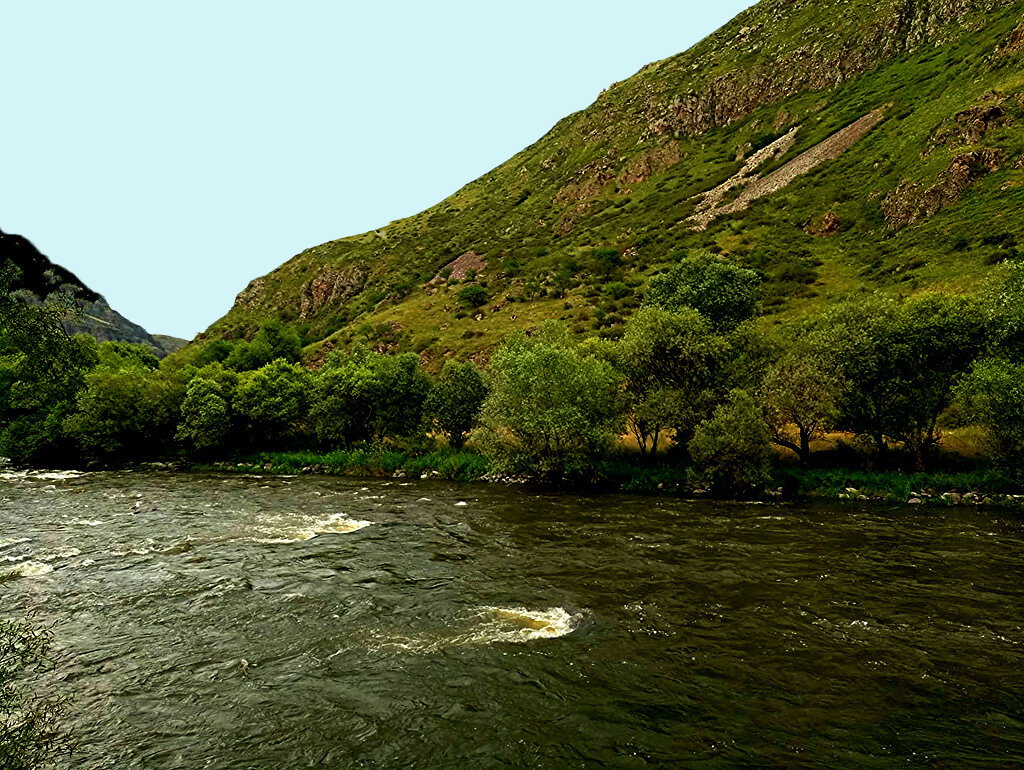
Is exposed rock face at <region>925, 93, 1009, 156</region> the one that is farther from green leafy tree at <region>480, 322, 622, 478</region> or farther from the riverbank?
green leafy tree at <region>480, 322, 622, 478</region>

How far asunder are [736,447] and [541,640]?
25.8m

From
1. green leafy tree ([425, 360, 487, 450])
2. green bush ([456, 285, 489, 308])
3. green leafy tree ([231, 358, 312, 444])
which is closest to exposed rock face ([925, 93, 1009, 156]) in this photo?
green bush ([456, 285, 489, 308])

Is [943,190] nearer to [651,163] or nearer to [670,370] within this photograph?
[670,370]

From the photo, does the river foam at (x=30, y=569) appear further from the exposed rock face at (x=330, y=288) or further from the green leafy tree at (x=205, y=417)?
the exposed rock face at (x=330, y=288)

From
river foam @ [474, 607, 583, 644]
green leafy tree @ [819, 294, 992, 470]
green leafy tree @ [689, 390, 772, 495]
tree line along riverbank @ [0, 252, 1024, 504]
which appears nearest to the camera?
river foam @ [474, 607, 583, 644]

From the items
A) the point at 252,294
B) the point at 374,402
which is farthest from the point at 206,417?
the point at 252,294

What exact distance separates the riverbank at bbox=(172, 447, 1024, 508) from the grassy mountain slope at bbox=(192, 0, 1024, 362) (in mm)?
31465

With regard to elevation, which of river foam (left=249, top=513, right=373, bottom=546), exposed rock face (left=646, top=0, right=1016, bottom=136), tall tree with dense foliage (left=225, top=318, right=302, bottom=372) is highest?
exposed rock face (left=646, top=0, right=1016, bottom=136)

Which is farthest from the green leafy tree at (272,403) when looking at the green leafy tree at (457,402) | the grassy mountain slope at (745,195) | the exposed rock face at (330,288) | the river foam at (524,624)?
the exposed rock face at (330,288)

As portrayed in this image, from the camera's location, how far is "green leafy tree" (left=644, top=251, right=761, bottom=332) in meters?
63.4

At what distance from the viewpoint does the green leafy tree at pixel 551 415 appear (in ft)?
141

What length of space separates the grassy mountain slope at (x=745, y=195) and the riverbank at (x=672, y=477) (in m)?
31.5

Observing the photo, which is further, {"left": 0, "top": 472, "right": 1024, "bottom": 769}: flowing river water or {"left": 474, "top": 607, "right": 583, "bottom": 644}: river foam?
{"left": 474, "top": 607, "right": 583, "bottom": 644}: river foam

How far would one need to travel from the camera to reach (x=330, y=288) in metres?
159
